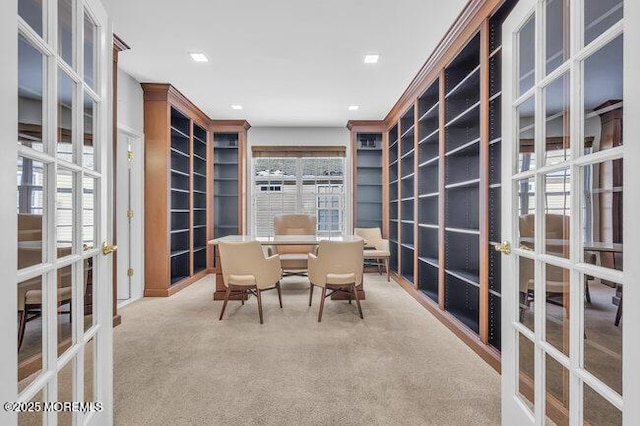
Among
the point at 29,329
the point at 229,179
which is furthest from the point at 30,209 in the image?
the point at 229,179

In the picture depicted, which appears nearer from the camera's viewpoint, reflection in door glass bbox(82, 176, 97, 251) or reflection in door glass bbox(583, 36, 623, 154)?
reflection in door glass bbox(583, 36, 623, 154)

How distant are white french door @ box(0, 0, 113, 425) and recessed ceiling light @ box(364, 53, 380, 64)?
2.49 metres

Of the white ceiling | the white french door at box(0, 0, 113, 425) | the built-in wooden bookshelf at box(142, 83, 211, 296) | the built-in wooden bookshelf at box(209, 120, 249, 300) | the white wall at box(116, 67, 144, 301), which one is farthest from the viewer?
the built-in wooden bookshelf at box(209, 120, 249, 300)

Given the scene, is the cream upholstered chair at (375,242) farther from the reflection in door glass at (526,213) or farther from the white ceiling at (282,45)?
the reflection in door glass at (526,213)

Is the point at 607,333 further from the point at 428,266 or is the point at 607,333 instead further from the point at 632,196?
the point at 428,266

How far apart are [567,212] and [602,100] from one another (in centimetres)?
42

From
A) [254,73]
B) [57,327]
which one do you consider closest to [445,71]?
[254,73]

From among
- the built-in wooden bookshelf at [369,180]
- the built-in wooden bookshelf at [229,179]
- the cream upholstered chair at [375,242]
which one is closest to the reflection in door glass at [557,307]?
the cream upholstered chair at [375,242]

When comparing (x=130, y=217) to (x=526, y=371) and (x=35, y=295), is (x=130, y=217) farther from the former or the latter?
(x=526, y=371)

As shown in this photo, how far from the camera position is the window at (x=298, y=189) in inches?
247

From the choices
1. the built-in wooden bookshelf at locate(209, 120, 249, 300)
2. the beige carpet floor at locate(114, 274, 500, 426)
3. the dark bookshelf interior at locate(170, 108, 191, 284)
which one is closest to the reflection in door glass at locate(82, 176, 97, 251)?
the beige carpet floor at locate(114, 274, 500, 426)

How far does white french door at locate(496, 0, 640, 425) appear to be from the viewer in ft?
3.34

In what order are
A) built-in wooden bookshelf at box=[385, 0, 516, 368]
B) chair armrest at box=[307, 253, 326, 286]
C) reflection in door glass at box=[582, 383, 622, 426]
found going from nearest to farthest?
reflection in door glass at box=[582, 383, 622, 426] < built-in wooden bookshelf at box=[385, 0, 516, 368] < chair armrest at box=[307, 253, 326, 286]

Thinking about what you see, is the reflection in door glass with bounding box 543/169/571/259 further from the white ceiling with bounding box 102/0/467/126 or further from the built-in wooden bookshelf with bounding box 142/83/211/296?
the built-in wooden bookshelf with bounding box 142/83/211/296
